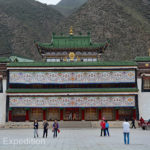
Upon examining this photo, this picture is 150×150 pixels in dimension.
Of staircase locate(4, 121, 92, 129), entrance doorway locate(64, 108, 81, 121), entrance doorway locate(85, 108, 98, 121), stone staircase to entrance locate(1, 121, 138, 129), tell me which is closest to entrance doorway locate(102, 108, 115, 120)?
entrance doorway locate(85, 108, 98, 121)

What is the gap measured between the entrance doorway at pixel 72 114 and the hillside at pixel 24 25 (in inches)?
4135

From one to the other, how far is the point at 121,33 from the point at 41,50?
109774mm

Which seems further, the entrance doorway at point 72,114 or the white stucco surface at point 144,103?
the entrance doorway at point 72,114

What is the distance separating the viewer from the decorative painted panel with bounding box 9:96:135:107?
34844mm

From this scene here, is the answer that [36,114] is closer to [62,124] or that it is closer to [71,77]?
[62,124]

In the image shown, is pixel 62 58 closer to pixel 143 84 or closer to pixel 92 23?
pixel 143 84

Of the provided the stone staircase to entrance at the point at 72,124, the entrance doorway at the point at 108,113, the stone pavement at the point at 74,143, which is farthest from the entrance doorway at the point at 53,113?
the stone pavement at the point at 74,143

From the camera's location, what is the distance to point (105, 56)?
421ft

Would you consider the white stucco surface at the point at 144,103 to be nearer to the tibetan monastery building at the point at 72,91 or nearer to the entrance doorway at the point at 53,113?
the tibetan monastery building at the point at 72,91

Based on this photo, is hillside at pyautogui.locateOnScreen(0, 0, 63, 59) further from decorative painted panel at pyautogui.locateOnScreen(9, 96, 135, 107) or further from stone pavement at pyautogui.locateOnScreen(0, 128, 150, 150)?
stone pavement at pyautogui.locateOnScreen(0, 128, 150, 150)

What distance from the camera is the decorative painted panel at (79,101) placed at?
3484 centimetres

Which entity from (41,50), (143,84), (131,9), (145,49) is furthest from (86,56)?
(131,9)

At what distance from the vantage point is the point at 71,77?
116 feet

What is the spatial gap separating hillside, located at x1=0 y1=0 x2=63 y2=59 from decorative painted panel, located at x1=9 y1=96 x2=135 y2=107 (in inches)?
4102
